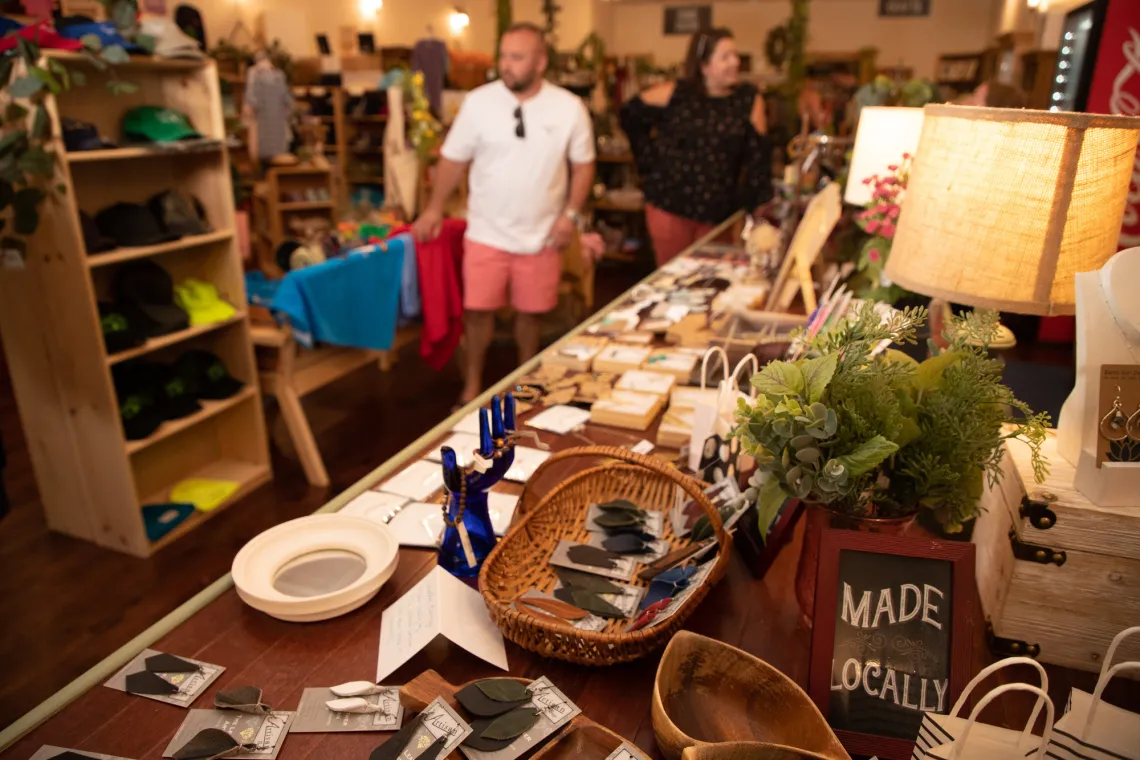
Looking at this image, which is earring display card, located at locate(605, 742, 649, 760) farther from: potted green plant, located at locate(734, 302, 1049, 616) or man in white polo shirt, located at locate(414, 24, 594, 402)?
man in white polo shirt, located at locate(414, 24, 594, 402)

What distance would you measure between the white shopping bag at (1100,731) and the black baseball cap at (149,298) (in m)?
2.67

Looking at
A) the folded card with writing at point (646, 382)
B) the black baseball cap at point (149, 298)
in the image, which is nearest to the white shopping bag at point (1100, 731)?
the folded card with writing at point (646, 382)

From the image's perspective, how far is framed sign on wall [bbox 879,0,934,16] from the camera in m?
8.27

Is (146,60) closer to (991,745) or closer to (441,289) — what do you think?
(441,289)

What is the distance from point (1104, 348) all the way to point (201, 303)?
275 centimetres

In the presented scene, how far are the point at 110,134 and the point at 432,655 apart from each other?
100 inches

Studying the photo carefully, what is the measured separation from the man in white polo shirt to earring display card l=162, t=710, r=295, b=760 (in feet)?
8.48

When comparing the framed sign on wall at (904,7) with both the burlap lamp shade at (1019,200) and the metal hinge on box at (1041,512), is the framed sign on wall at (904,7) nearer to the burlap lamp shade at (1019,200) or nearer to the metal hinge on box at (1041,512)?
the burlap lamp shade at (1019,200)

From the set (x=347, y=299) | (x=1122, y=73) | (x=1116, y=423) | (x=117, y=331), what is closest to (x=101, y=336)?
(x=117, y=331)

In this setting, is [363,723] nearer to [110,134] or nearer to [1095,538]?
[1095,538]

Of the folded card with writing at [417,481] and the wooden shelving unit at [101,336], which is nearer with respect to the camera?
the folded card with writing at [417,481]

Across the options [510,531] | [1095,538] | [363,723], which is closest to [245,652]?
[363,723]

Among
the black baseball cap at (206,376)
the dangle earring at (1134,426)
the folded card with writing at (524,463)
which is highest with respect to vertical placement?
the dangle earring at (1134,426)

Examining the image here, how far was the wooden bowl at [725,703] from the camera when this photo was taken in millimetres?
807
